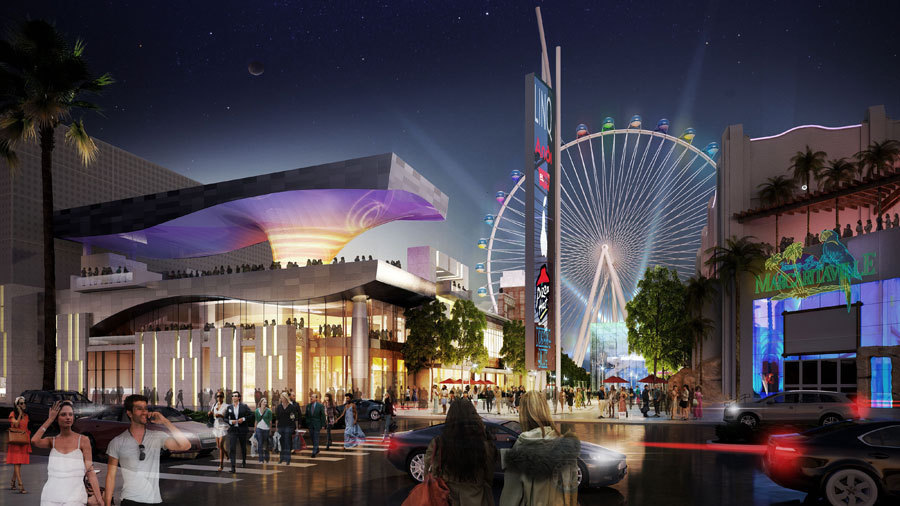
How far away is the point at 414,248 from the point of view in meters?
80.2

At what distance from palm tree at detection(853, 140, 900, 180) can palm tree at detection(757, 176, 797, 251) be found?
4353mm

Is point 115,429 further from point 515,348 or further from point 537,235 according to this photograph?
point 515,348

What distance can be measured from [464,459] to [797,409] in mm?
24356

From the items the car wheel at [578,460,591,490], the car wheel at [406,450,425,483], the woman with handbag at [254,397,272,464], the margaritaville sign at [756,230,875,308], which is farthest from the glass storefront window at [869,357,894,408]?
the woman with handbag at [254,397,272,464]

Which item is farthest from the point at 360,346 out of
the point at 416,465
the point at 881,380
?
the point at 416,465

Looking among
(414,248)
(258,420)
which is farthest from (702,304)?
(258,420)

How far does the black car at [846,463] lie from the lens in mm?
11375

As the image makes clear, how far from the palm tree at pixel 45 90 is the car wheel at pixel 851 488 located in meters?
26.9

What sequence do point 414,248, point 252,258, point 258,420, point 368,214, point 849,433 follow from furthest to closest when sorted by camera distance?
point 252,258
point 414,248
point 368,214
point 258,420
point 849,433

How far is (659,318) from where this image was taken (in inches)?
2512

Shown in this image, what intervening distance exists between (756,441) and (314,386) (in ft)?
121

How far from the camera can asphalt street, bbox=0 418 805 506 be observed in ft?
42.7

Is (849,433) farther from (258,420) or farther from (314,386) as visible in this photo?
(314,386)

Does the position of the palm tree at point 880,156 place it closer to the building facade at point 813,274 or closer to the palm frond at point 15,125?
the building facade at point 813,274
